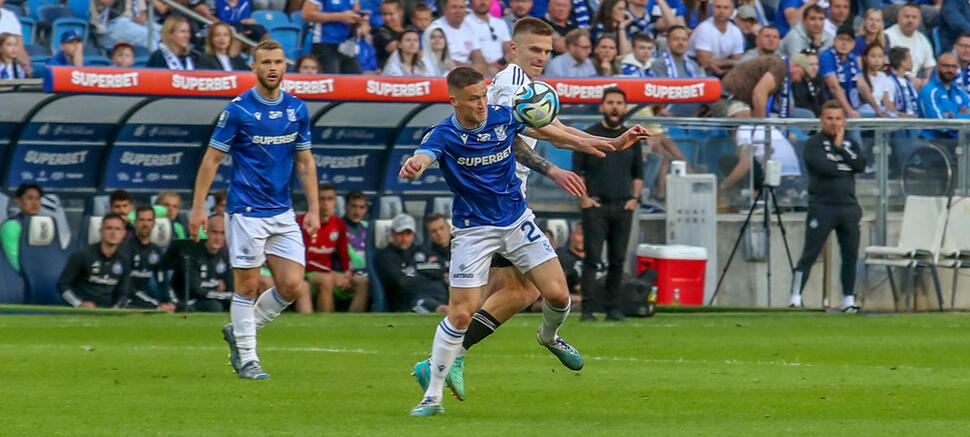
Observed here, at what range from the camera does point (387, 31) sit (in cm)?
2059

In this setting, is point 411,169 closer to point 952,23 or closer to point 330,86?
point 330,86

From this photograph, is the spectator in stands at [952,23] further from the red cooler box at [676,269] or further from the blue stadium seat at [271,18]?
the blue stadium seat at [271,18]

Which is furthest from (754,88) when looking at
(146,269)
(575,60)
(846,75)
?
(146,269)

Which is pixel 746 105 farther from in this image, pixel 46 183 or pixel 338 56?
pixel 46 183

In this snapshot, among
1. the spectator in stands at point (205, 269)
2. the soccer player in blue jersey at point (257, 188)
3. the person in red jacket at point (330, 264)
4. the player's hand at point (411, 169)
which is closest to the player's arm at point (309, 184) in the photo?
the soccer player in blue jersey at point (257, 188)

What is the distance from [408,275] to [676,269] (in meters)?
2.93

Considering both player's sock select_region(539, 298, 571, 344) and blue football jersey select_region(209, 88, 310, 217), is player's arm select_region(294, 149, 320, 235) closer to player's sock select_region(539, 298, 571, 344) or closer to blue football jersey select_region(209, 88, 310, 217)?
blue football jersey select_region(209, 88, 310, 217)

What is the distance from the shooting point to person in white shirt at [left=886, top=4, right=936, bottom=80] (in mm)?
23188

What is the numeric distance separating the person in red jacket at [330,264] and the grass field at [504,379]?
43.8 inches

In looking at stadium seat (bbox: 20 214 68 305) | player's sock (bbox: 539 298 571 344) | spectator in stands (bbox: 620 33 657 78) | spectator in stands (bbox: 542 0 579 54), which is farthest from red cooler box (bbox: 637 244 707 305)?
player's sock (bbox: 539 298 571 344)

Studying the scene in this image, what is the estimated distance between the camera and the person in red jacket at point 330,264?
57.5 ft

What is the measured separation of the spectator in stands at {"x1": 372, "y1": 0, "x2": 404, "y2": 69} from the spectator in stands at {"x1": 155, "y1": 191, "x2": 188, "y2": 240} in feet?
12.6

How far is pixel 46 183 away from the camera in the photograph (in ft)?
59.7

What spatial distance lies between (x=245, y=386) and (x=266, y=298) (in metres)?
1.11
